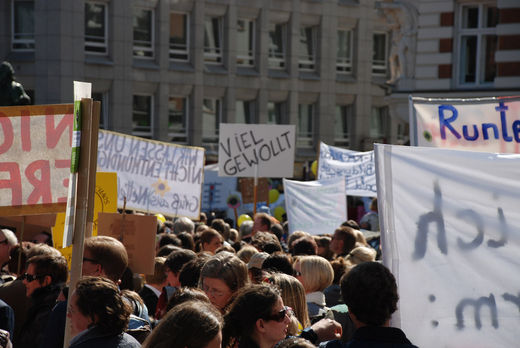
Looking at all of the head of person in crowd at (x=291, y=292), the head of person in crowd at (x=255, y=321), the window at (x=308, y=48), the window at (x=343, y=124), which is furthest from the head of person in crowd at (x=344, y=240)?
Answer: the window at (x=343, y=124)

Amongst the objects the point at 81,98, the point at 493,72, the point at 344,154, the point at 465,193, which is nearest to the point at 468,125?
the point at 465,193

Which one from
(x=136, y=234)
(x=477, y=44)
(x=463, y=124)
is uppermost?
(x=477, y=44)

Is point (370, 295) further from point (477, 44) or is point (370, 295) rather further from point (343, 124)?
point (343, 124)

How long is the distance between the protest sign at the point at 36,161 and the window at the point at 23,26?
27745 mm

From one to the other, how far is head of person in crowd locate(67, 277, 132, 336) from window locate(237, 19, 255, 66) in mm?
33487

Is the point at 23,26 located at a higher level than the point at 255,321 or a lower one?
higher

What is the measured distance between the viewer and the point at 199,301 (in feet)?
12.6

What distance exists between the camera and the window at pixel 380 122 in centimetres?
4216

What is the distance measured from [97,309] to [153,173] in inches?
378

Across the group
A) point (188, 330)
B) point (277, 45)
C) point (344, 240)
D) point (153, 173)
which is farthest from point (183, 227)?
point (277, 45)

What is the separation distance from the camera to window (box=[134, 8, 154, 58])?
34.6 metres

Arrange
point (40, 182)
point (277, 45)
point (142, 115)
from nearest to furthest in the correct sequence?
point (40, 182) → point (142, 115) → point (277, 45)

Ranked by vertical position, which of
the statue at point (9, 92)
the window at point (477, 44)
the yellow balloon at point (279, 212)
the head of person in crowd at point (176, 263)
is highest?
the window at point (477, 44)

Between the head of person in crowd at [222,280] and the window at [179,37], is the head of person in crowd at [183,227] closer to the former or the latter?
the head of person in crowd at [222,280]
